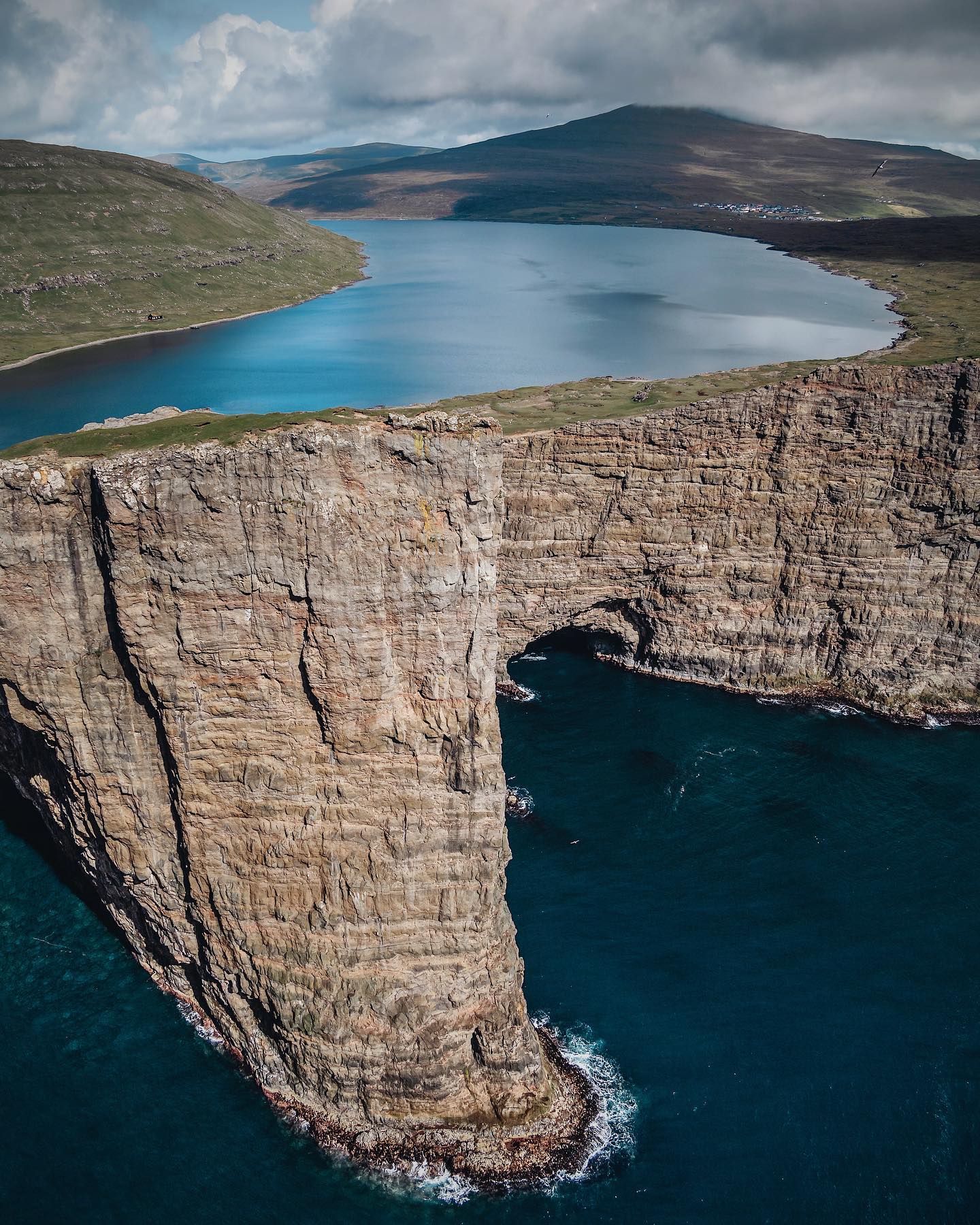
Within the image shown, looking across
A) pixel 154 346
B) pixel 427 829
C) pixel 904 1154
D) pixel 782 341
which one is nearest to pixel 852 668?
pixel 904 1154

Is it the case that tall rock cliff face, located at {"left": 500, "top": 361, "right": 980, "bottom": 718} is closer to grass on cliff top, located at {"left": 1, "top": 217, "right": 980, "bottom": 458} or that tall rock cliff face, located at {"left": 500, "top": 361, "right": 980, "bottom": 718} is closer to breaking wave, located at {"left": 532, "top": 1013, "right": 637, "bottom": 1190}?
grass on cliff top, located at {"left": 1, "top": 217, "right": 980, "bottom": 458}

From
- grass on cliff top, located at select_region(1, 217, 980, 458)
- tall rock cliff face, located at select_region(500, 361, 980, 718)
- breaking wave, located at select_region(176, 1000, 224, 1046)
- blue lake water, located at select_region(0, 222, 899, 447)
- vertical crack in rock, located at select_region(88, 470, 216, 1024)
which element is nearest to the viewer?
vertical crack in rock, located at select_region(88, 470, 216, 1024)

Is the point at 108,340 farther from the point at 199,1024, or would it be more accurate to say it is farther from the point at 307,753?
the point at 307,753

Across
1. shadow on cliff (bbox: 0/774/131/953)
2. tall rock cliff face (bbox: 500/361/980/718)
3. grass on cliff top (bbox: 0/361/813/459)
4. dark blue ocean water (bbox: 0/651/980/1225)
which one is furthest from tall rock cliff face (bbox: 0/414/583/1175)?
tall rock cliff face (bbox: 500/361/980/718)

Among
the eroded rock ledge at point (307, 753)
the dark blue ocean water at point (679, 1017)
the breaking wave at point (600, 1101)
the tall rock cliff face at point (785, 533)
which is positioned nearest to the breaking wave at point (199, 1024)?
the dark blue ocean water at point (679, 1017)

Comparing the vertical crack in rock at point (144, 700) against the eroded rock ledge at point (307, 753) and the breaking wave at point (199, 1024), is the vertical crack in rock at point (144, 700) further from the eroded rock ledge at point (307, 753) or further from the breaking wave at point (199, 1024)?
the breaking wave at point (199, 1024)

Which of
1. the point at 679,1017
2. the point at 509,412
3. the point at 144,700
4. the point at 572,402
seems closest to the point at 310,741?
the point at 144,700
